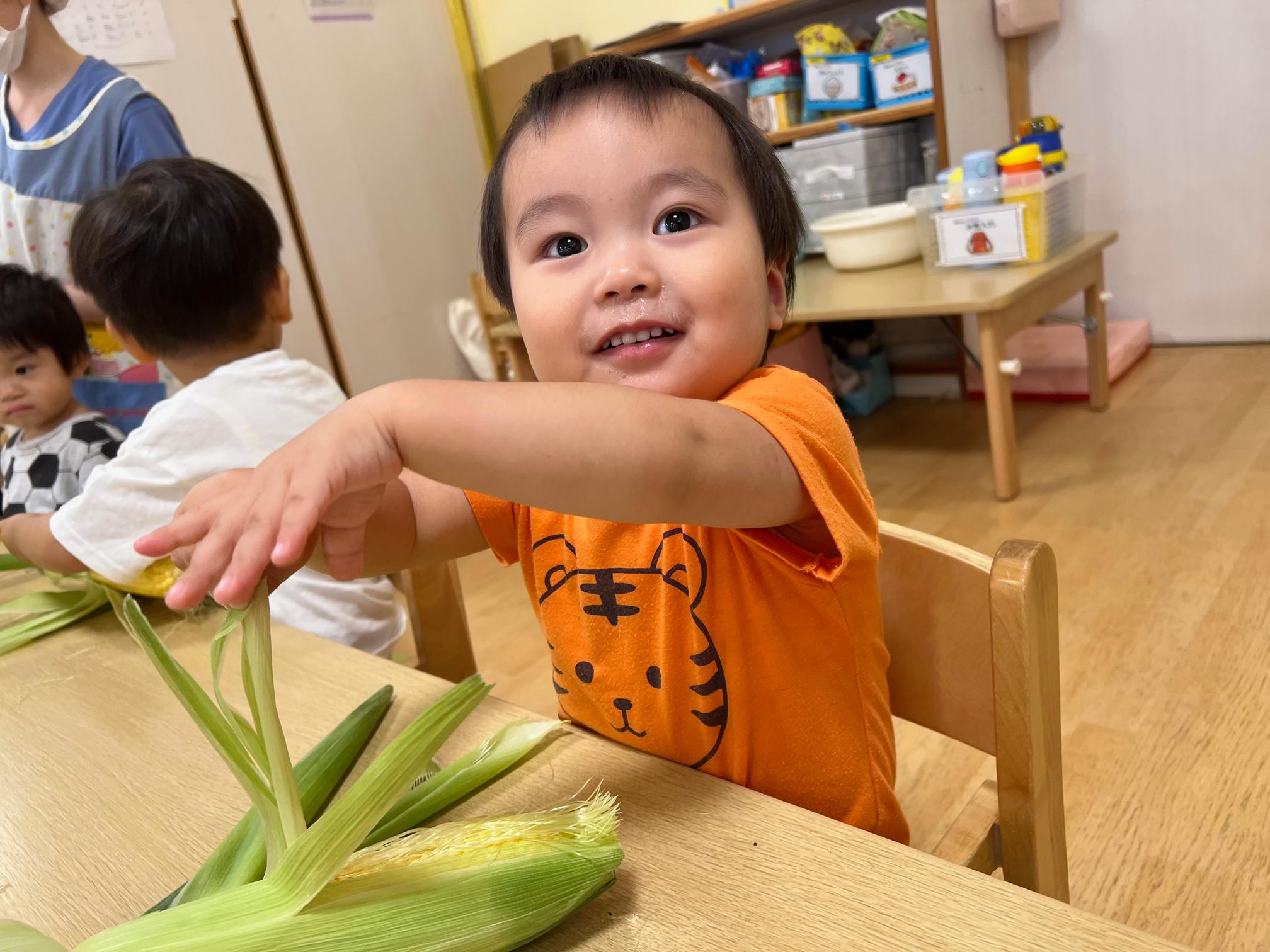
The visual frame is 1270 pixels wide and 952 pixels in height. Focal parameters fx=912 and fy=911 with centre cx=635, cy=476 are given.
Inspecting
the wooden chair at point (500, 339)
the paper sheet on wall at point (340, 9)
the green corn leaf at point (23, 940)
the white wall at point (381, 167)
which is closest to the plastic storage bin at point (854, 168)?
the wooden chair at point (500, 339)

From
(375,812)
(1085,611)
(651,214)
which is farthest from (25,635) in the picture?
(1085,611)

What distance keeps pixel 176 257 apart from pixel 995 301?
1.72 m

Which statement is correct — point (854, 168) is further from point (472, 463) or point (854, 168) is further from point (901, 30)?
point (472, 463)

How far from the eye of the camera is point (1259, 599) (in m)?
1.71

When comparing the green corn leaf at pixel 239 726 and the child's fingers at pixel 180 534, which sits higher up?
the child's fingers at pixel 180 534

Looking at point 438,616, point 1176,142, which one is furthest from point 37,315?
point 1176,142

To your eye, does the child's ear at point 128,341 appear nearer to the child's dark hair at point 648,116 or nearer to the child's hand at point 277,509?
the child's dark hair at point 648,116

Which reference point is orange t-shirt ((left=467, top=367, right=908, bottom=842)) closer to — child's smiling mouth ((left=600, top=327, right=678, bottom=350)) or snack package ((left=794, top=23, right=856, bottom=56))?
child's smiling mouth ((left=600, top=327, right=678, bottom=350))

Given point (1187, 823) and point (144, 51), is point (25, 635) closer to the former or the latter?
point (1187, 823)

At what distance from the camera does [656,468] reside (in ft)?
1.57

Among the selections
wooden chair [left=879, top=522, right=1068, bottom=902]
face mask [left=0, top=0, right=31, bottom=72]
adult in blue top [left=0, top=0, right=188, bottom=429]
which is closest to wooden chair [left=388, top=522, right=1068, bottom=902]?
wooden chair [left=879, top=522, right=1068, bottom=902]

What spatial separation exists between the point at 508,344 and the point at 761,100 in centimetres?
119

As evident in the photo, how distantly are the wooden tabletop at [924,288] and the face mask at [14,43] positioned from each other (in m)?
1.56

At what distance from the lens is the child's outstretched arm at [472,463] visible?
0.44 metres
